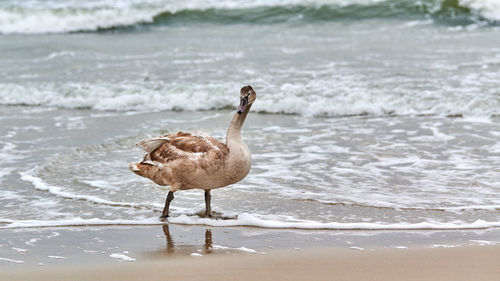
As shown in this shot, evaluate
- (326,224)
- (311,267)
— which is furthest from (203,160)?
(311,267)

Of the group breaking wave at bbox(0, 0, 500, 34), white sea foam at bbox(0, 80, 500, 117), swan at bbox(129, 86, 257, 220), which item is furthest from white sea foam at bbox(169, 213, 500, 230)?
breaking wave at bbox(0, 0, 500, 34)

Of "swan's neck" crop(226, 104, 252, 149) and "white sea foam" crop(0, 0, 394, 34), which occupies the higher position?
"white sea foam" crop(0, 0, 394, 34)

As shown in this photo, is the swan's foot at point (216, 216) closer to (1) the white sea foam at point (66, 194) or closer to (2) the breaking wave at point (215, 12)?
(1) the white sea foam at point (66, 194)

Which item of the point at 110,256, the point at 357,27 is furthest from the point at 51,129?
the point at 357,27

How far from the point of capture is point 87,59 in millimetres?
17828

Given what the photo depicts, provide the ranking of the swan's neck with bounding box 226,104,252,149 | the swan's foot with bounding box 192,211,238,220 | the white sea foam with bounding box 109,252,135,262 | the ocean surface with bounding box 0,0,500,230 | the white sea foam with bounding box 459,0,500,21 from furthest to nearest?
1. the white sea foam with bounding box 459,0,500,21
2. the ocean surface with bounding box 0,0,500,230
3. the swan's foot with bounding box 192,211,238,220
4. the swan's neck with bounding box 226,104,252,149
5. the white sea foam with bounding box 109,252,135,262

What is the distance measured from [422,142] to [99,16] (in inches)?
715

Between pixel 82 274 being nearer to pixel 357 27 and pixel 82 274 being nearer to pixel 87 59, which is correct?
pixel 87 59

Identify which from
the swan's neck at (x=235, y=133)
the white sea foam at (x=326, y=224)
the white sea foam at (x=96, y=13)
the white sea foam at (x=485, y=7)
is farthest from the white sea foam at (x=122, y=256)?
the white sea foam at (x=96, y=13)

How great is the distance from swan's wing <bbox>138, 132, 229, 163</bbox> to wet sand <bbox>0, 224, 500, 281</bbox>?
606mm

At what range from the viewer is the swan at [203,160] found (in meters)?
6.33

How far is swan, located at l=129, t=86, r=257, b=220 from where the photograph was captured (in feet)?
20.8

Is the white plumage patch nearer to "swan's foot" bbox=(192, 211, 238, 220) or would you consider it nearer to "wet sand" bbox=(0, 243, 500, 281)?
"swan's foot" bbox=(192, 211, 238, 220)

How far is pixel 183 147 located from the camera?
6566 millimetres
